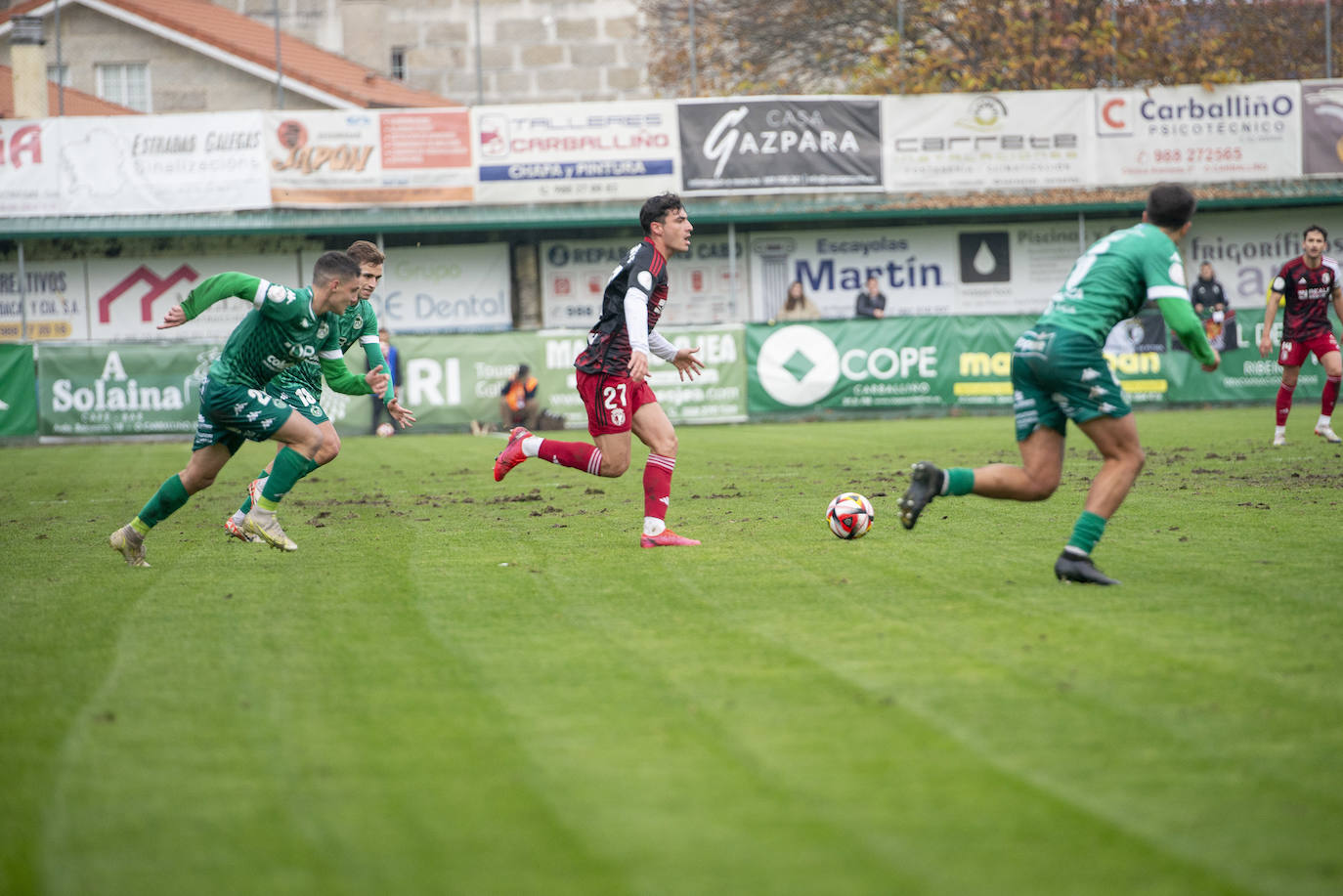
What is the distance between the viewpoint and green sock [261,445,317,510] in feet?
26.9

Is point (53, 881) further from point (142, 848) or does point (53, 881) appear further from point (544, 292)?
point (544, 292)

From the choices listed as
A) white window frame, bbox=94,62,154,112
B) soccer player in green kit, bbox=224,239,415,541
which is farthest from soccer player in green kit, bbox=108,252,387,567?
white window frame, bbox=94,62,154,112

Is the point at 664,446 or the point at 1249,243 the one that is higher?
the point at 1249,243

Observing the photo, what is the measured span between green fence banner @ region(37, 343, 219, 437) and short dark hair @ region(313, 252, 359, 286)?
15067mm

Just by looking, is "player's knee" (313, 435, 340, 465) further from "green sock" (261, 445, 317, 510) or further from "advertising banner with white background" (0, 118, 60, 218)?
"advertising banner with white background" (0, 118, 60, 218)

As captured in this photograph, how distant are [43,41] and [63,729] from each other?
29.0 meters

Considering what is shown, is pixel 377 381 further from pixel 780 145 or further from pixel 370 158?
pixel 780 145

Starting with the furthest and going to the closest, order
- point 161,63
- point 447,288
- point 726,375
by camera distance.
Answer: point 161,63
point 447,288
point 726,375

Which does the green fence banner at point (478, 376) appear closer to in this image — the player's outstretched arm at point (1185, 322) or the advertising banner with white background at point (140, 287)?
the advertising banner with white background at point (140, 287)

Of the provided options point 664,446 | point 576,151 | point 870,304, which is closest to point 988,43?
point 870,304

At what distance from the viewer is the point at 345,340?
9094 mm

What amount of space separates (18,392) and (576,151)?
1136 centimetres

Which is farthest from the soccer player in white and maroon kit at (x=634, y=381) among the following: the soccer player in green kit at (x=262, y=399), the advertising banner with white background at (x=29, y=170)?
the advertising banner with white background at (x=29, y=170)

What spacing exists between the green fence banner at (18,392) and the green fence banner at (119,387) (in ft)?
0.47
